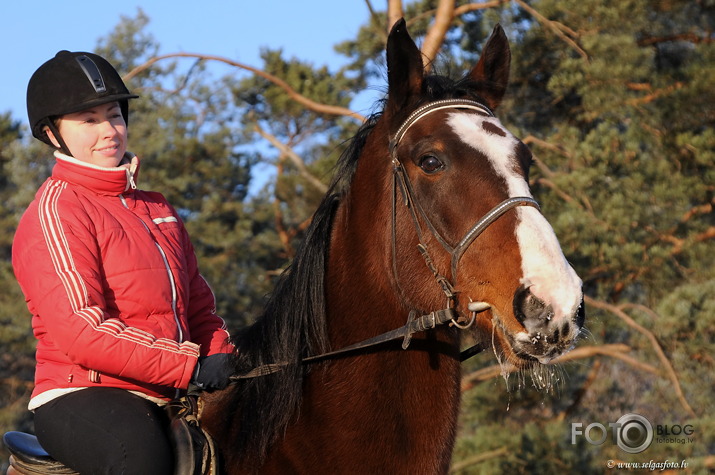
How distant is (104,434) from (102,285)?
1.70ft

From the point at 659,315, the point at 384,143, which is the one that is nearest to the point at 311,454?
the point at 384,143

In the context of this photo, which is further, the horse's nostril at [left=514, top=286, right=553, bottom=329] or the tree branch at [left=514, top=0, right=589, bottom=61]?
the tree branch at [left=514, top=0, right=589, bottom=61]

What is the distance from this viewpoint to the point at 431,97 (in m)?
3.16

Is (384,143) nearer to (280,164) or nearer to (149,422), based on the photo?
(149,422)

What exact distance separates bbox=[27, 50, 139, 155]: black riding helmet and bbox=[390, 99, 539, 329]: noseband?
109 centimetres

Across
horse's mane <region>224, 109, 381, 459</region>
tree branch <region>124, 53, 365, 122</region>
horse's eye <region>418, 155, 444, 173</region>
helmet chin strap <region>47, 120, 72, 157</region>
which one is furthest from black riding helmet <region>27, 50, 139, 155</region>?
tree branch <region>124, 53, 365, 122</region>

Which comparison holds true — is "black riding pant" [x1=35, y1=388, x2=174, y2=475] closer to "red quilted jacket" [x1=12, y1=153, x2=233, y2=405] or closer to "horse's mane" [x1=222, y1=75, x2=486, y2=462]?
"red quilted jacket" [x1=12, y1=153, x2=233, y2=405]

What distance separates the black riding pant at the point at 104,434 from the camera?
2709 millimetres

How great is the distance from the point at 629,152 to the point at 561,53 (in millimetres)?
2272

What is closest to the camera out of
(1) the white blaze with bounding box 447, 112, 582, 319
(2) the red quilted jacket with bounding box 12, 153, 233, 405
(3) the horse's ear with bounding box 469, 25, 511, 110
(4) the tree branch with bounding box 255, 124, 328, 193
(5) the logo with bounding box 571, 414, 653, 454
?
(1) the white blaze with bounding box 447, 112, 582, 319

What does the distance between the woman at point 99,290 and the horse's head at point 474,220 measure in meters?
0.89

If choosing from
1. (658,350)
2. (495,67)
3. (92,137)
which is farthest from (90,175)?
(658,350)

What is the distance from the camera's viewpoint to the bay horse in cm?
280


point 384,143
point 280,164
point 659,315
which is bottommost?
point 659,315
